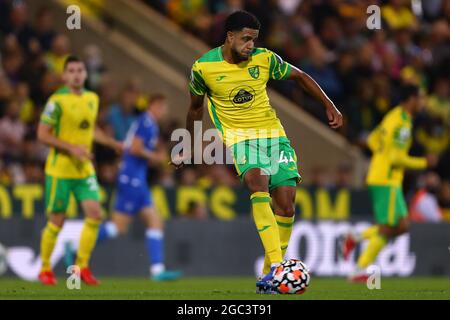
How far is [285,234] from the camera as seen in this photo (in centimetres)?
1059

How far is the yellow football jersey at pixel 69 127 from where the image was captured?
12930mm

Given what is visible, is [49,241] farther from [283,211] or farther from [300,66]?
[300,66]

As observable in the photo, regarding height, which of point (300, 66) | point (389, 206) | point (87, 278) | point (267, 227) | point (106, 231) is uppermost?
point (300, 66)

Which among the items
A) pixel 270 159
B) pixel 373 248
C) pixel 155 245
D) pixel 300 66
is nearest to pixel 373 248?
pixel 373 248

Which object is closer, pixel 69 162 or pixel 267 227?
pixel 267 227

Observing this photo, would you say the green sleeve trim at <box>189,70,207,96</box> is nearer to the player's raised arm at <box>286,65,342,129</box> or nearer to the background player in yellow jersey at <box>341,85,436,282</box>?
the player's raised arm at <box>286,65,342,129</box>

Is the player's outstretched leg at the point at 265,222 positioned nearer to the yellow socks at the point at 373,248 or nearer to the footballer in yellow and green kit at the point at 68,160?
the footballer in yellow and green kit at the point at 68,160

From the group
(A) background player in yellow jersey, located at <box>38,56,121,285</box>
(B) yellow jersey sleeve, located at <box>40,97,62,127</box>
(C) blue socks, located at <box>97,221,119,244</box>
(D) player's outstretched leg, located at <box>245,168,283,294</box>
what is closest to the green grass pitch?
(D) player's outstretched leg, located at <box>245,168,283,294</box>

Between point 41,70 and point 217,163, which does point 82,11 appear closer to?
point 41,70

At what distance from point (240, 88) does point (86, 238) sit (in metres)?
3.59

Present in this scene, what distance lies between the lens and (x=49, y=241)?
12938 mm

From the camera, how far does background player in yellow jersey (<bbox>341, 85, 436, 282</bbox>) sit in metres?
14.5

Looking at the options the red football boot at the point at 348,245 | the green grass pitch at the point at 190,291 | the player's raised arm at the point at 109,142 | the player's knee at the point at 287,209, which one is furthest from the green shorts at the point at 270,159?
the red football boot at the point at 348,245
